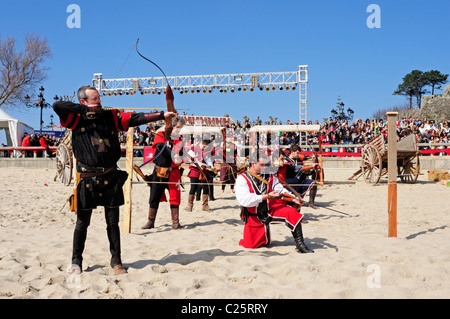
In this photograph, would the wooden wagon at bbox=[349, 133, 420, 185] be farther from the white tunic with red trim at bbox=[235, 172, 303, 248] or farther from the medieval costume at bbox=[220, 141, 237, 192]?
the white tunic with red trim at bbox=[235, 172, 303, 248]

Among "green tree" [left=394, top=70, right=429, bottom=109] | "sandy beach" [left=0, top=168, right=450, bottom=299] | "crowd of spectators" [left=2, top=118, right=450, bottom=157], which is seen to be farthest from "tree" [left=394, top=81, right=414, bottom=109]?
"sandy beach" [left=0, top=168, right=450, bottom=299]

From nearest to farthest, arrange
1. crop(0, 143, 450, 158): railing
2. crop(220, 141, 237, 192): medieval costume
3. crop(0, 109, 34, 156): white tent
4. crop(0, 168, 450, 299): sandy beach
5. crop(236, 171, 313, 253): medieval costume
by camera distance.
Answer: crop(0, 168, 450, 299): sandy beach
crop(236, 171, 313, 253): medieval costume
crop(220, 141, 237, 192): medieval costume
crop(0, 143, 450, 158): railing
crop(0, 109, 34, 156): white tent

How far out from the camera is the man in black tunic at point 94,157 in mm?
3945

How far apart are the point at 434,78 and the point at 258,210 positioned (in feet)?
217

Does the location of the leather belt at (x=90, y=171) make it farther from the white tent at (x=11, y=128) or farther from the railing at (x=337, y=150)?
the white tent at (x=11, y=128)

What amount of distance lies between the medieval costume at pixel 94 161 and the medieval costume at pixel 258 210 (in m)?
1.51

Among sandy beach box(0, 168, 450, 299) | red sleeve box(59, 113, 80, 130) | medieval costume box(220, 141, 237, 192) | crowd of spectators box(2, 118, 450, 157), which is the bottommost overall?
sandy beach box(0, 168, 450, 299)

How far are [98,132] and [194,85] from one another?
23.5m

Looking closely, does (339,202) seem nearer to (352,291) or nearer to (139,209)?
(139,209)

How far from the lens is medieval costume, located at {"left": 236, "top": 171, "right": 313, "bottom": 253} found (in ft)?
16.4

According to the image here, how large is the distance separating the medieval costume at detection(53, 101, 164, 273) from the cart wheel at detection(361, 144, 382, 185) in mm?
10352

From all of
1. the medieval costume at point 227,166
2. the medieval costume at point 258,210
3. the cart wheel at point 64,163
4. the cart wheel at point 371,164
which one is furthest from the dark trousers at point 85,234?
the cart wheel at point 371,164

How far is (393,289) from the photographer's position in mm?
3549
